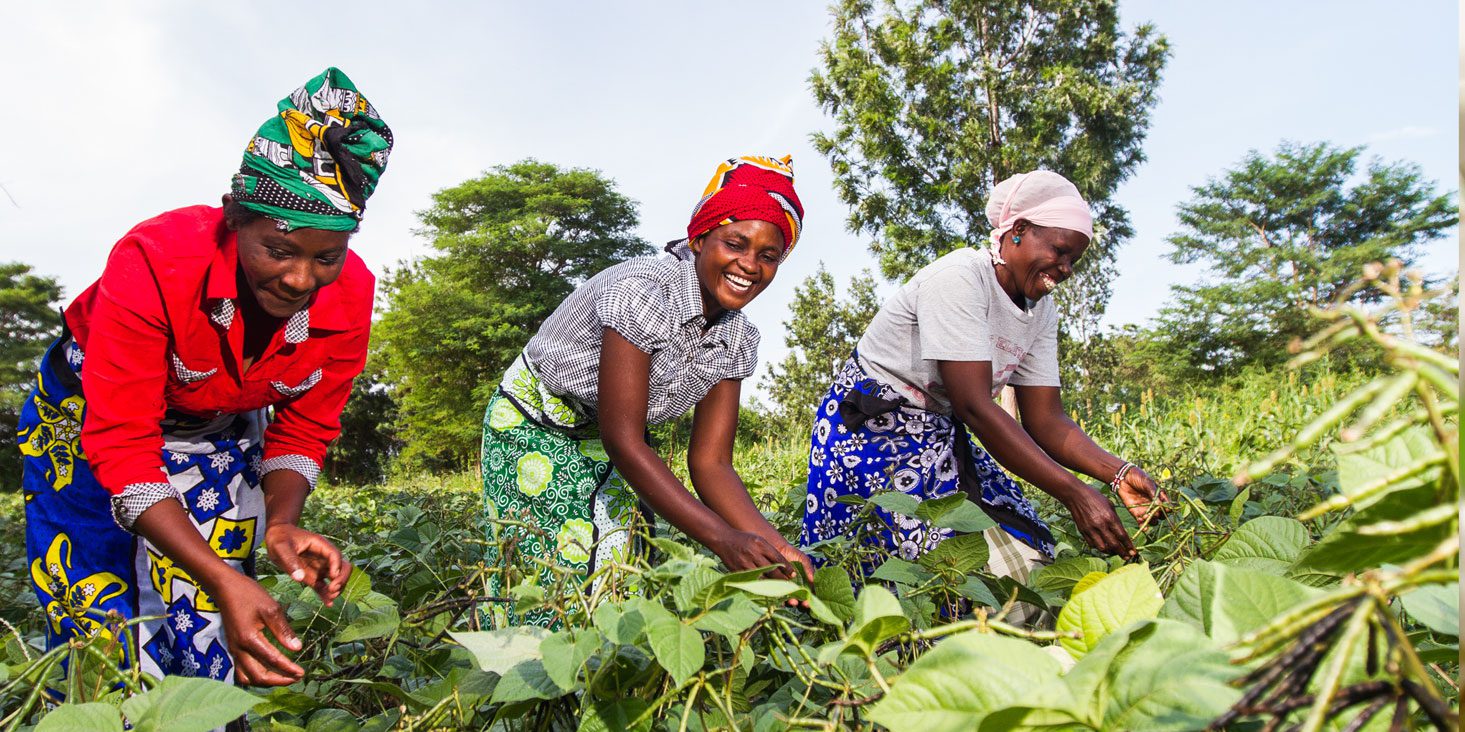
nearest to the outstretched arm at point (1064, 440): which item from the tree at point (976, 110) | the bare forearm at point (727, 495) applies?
the bare forearm at point (727, 495)

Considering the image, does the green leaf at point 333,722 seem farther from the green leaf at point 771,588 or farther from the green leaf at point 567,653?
the green leaf at point 771,588

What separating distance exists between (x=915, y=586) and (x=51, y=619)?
176cm

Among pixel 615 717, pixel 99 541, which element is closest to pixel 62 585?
pixel 99 541

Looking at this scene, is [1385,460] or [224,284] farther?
[224,284]

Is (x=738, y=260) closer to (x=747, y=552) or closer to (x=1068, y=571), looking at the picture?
(x=747, y=552)

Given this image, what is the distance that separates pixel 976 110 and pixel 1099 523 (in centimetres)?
2084

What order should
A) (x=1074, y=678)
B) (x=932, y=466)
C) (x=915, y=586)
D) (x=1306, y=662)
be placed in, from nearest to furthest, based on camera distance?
(x=1306, y=662) < (x=1074, y=678) < (x=915, y=586) < (x=932, y=466)

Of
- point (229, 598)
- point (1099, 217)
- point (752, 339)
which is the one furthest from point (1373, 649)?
point (1099, 217)

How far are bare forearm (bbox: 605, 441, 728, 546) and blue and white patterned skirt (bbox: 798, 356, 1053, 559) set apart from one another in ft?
2.72

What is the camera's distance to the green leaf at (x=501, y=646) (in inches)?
35.3

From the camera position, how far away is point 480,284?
36.5 meters

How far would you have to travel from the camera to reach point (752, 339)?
2.41 metres

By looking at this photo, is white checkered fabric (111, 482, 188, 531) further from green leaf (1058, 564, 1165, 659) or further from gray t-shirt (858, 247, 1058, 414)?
gray t-shirt (858, 247, 1058, 414)

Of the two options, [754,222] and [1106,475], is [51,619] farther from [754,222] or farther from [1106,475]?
[1106,475]
